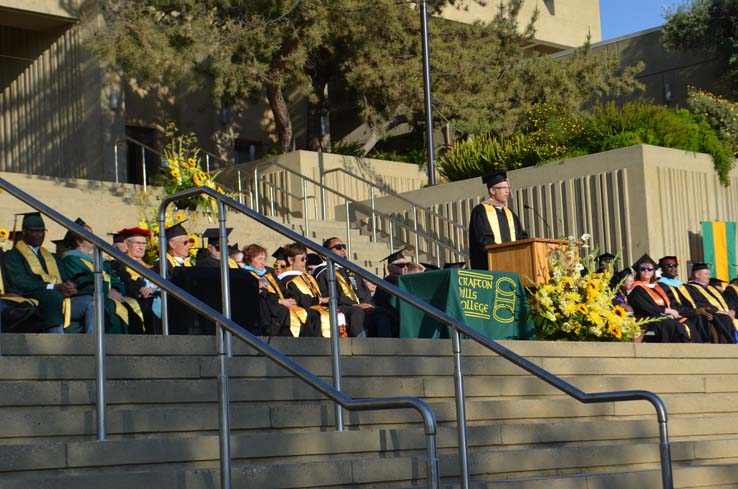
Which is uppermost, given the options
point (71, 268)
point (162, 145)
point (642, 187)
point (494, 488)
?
point (162, 145)

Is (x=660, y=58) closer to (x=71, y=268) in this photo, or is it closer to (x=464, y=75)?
(x=464, y=75)

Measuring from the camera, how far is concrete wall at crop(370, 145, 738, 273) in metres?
17.4

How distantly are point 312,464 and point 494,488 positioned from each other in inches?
44.1

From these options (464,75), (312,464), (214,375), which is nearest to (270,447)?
(312,464)

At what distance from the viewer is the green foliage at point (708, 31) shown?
24047 millimetres

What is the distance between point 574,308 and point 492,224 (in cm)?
178

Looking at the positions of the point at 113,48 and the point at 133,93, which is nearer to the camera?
the point at 113,48

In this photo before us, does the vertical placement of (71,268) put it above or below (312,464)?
above

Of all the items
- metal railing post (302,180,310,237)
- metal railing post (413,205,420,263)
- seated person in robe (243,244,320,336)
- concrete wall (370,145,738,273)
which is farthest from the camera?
metal railing post (413,205,420,263)

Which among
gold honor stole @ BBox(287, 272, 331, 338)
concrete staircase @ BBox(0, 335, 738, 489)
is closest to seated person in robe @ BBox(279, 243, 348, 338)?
gold honor stole @ BBox(287, 272, 331, 338)

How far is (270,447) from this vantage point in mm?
6969

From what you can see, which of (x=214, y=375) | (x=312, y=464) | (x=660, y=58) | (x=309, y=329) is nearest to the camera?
(x=312, y=464)

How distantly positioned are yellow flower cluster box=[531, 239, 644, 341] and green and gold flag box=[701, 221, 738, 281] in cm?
689

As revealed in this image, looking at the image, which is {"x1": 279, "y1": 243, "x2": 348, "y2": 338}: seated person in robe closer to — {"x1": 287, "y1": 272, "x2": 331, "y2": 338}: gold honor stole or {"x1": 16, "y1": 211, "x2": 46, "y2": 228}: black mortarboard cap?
{"x1": 287, "y1": 272, "x2": 331, "y2": 338}: gold honor stole
